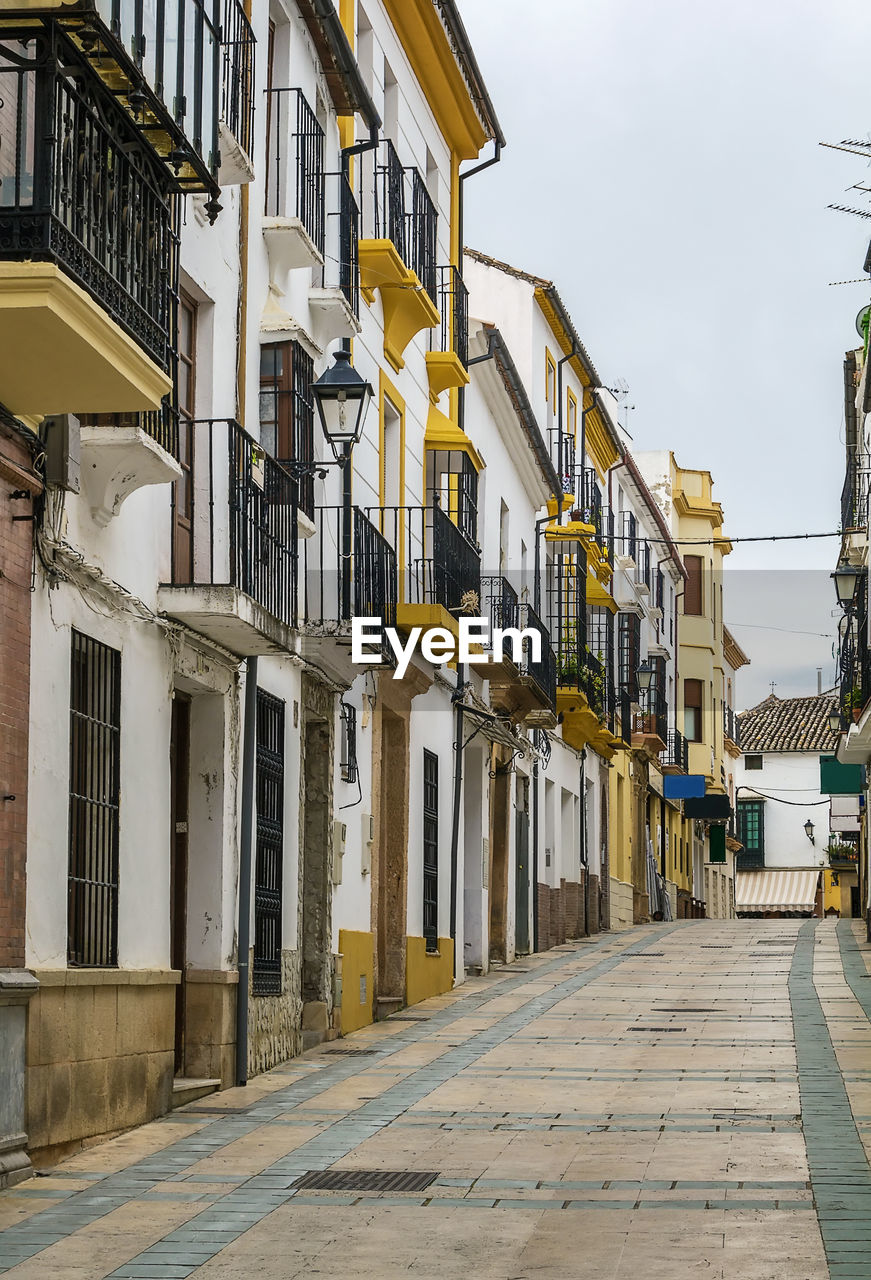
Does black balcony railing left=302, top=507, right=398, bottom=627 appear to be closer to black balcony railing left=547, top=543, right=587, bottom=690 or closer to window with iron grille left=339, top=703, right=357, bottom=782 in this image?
window with iron grille left=339, top=703, right=357, bottom=782

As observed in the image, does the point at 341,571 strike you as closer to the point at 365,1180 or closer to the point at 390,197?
the point at 390,197

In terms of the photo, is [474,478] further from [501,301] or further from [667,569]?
[667,569]

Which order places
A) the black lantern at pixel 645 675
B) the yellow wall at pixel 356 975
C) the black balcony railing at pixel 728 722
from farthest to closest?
the black balcony railing at pixel 728 722, the black lantern at pixel 645 675, the yellow wall at pixel 356 975

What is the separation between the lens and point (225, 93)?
1220cm

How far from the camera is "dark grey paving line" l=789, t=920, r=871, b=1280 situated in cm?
767

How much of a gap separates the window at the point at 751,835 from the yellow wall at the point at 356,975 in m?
52.3

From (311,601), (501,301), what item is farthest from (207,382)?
(501,301)

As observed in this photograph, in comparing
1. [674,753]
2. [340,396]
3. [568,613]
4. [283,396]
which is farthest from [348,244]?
[674,753]

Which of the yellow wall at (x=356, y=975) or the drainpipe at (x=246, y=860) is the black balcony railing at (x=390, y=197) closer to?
the drainpipe at (x=246, y=860)

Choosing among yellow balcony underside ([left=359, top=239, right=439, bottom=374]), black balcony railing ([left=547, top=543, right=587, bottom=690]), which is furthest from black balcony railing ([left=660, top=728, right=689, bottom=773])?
yellow balcony underside ([left=359, top=239, right=439, bottom=374])

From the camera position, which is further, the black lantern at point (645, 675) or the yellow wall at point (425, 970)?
the black lantern at point (645, 675)

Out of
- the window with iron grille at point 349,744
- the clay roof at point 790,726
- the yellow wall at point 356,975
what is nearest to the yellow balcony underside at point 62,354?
the window with iron grille at point 349,744

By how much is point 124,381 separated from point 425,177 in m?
12.6

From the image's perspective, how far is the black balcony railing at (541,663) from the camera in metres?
24.6
